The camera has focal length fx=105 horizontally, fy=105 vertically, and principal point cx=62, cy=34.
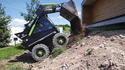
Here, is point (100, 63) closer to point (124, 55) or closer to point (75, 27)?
point (124, 55)

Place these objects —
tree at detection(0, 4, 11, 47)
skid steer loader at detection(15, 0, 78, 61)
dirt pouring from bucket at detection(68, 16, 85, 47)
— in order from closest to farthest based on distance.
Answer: skid steer loader at detection(15, 0, 78, 61), dirt pouring from bucket at detection(68, 16, 85, 47), tree at detection(0, 4, 11, 47)

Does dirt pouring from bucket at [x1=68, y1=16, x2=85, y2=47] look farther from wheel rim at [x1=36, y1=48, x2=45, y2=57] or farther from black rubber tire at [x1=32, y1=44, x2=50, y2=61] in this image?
wheel rim at [x1=36, y1=48, x2=45, y2=57]

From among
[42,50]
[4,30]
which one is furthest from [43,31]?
[4,30]

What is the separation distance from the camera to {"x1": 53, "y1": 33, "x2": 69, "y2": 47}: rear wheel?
5957 millimetres

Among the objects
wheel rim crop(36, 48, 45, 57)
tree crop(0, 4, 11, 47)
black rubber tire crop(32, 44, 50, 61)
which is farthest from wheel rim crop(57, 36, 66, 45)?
tree crop(0, 4, 11, 47)

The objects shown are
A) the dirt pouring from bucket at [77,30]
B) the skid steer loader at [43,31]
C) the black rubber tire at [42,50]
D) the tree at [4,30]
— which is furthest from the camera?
the tree at [4,30]

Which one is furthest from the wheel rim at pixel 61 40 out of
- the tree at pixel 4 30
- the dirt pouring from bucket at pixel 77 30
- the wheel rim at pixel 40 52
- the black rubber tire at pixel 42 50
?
the tree at pixel 4 30

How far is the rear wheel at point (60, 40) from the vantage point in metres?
5.96

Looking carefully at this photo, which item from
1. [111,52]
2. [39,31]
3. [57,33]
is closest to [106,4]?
[57,33]

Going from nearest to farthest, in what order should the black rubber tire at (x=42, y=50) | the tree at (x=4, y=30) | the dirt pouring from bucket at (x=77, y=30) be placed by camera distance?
the black rubber tire at (x=42, y=50) < the dirt pouring from bucket at (x=77, y=30) < the tree at (x=4, y=30)

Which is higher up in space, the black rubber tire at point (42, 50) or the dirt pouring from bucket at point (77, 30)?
the dirt pouring from bucket at point (77, 30)

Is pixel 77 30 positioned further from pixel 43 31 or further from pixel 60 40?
pixel 43 31

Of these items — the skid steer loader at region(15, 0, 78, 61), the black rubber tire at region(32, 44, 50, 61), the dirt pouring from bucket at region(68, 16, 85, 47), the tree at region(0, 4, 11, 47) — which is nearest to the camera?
the black rubber tire at region(32, 44, 50, 61)

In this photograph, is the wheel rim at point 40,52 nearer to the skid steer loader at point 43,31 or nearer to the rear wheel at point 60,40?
the skid steer loader at point 43,31
